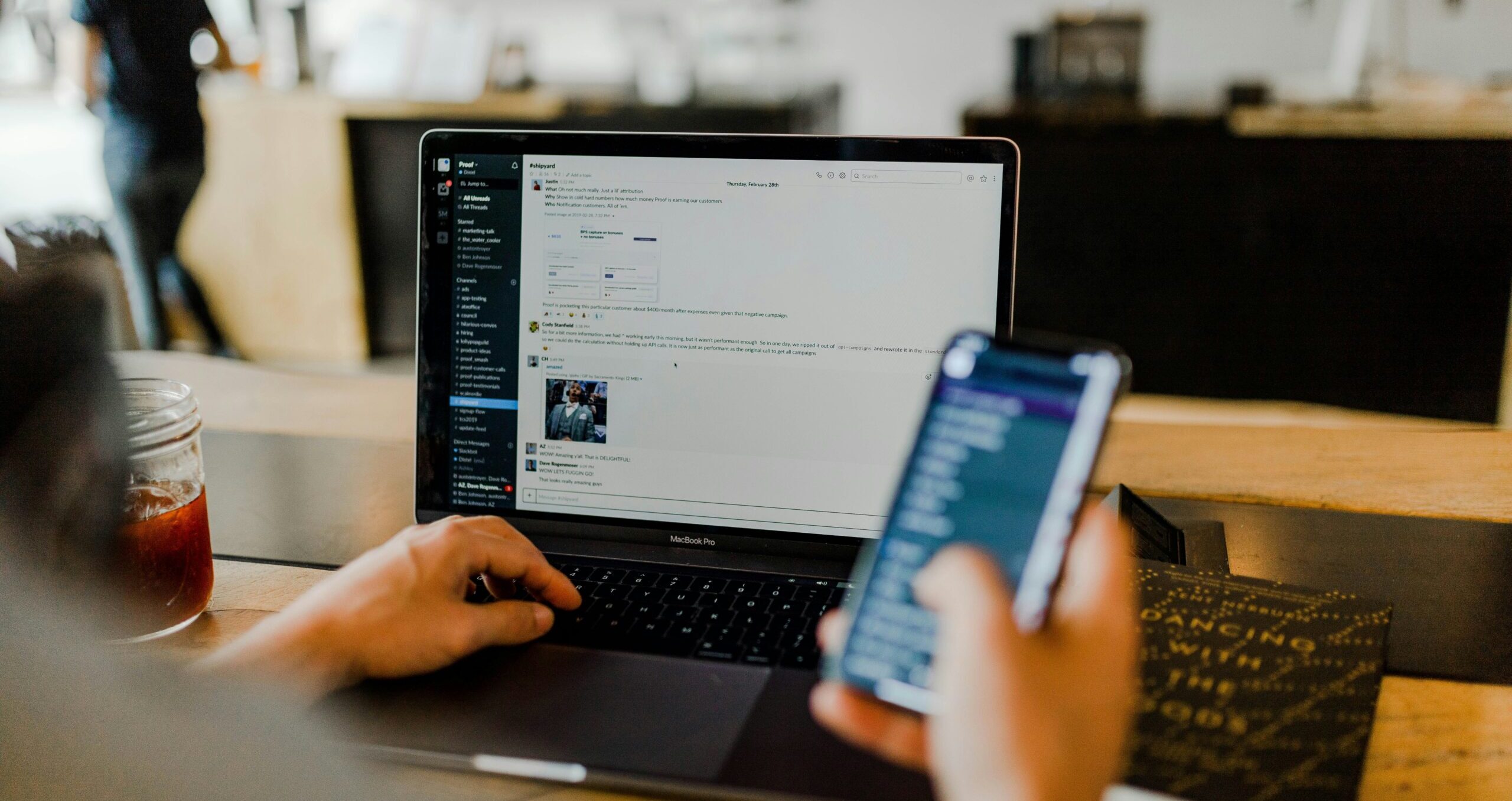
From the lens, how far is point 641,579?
68 cm

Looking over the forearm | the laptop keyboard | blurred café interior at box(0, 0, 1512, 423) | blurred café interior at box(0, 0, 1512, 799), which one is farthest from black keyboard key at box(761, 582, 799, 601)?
blurred café interior at box(0, 0, 1512, 423)

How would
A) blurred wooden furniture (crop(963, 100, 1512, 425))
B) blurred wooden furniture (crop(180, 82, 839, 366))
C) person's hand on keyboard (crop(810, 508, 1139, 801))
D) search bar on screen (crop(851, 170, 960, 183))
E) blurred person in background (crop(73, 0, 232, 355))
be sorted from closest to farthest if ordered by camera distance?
1. person's hand on keyboard (crop(810, 508, 1139, 801))
2. search bar on screen (crop(851, 170, 960, 183))
3. blurred wooden furniture (crop(963, 100, 1512, 425))
4. blurred person in background (crop(73, 0, 232, 355))
5. blurred wooden furniture (crop(180, 82, 839, 366))

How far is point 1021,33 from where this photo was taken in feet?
11.8

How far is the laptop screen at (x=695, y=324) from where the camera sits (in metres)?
0.67

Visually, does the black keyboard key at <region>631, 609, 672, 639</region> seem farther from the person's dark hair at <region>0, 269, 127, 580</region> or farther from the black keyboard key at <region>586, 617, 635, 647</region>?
the person's dark hair at <region>0, 269, 127, 580</region>

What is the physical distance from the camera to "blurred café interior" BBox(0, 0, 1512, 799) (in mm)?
717

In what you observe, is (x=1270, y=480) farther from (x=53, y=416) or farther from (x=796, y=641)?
(x=53, y=416)

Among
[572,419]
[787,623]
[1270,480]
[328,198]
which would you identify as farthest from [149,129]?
[1270,480]

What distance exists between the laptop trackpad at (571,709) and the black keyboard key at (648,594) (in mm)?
66

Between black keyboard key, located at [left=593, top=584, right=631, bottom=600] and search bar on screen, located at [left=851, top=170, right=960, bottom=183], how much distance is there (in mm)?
328

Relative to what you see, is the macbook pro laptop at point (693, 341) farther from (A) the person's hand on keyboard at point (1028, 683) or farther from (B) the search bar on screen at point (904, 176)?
(A) the person's hand on keyboard at point (1028, 683)

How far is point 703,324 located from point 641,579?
0.61 feet

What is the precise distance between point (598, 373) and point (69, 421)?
34 cm

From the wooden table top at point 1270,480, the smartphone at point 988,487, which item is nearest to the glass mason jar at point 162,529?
the wooden table top at point 1270,480
